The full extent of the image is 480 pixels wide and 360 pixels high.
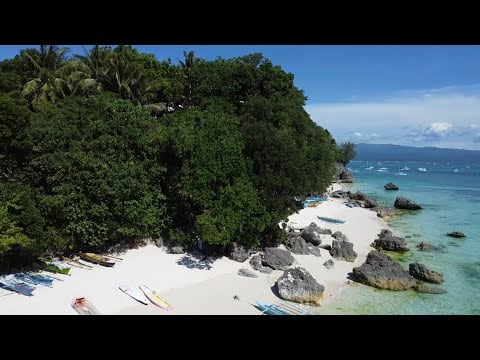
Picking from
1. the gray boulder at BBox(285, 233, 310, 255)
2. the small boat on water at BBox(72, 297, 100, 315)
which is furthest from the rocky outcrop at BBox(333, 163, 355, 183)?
the small boat on water at BBox(72, 297, 100, 315)

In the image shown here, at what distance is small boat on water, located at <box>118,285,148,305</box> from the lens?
13171mm

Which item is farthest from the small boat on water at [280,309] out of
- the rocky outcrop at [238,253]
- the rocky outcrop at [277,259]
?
the rocky outcrop at [238,253]

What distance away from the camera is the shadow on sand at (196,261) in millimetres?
16688

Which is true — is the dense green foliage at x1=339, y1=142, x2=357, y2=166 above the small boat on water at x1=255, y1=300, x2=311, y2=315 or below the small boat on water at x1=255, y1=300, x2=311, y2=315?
above

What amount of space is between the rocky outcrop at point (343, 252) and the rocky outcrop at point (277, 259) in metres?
3.11

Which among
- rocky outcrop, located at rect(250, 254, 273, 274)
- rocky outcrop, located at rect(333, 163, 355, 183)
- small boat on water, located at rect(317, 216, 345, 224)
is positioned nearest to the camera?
rocky outcrop, located at rect(250, 254, 273, 274)

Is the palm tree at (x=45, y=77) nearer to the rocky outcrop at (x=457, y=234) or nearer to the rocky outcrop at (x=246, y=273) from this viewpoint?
the rocky outcrop at (x=246, y=273)

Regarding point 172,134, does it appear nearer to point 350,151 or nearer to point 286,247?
point 286,247

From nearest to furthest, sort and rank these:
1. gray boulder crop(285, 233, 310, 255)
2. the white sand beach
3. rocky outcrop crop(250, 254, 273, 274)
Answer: the white sand beach → rocky outcrop crop(250, 254, 273, 274) → gray boulder crop(285, 233, 310, 255)

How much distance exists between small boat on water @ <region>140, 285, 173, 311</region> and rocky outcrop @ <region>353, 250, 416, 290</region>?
878 centimetres

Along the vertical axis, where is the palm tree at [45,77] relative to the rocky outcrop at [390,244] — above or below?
above

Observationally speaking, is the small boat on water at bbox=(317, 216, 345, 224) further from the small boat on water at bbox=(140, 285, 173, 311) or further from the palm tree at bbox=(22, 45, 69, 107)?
the palm tree at bbox=(22, 45, 69, 107)

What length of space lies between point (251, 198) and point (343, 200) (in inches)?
992
